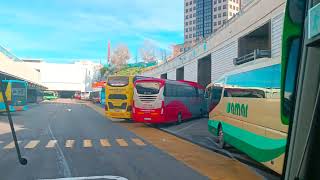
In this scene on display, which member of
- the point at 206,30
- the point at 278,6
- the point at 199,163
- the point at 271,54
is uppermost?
the point at 206,30

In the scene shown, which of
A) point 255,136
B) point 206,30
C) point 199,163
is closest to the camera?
point 255,136

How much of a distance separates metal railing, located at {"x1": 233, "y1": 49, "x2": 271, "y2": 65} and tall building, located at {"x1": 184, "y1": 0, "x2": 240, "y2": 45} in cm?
2968

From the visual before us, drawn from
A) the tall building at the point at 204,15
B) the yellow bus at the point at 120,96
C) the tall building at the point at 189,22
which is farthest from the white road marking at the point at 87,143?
the tall building at the point at 189,22

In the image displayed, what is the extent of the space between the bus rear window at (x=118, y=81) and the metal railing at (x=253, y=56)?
7109 mm

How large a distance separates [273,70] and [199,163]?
11.8ft

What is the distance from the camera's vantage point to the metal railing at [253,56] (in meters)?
20.8

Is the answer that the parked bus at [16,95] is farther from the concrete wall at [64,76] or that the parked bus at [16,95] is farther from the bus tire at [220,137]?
the concrete wall at [64,76]

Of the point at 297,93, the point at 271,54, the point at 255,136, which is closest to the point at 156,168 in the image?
the point at 255,136

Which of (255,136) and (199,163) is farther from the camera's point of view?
(199,163)

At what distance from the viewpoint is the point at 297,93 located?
303 centimetres

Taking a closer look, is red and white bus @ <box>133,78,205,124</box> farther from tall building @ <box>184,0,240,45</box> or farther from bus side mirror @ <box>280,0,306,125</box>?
tall building @ <box>184,0,240,45</box>

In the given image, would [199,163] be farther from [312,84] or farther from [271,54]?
[271,54]

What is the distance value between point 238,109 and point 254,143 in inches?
79.2

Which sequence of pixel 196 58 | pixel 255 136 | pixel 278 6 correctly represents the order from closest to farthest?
pixel 255 136 → pixel 278 6 → pixel 196 58
